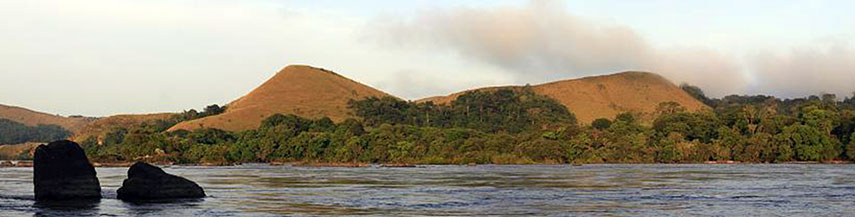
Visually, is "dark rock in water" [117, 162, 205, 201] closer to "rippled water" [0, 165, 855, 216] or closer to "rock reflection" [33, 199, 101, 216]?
"rippled water" [0, 165, 855, 216]

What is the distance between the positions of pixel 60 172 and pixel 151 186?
18.7 ft

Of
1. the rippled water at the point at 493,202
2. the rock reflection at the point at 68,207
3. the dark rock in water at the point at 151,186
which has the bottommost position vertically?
the rippled water at the point at 493,202

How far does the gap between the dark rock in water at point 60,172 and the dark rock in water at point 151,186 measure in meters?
2.76

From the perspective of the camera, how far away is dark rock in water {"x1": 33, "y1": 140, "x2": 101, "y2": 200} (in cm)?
6097

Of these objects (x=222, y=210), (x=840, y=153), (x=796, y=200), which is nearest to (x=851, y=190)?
(x=796, y=200)

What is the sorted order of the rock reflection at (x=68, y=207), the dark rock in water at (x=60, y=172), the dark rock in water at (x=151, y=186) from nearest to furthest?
the rock reflection at (x=68, y=207), the dark rock in water at (x=60, y=172), the dark rock in water at (x=151, y=186)

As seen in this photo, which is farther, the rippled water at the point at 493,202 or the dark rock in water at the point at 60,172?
the dark rock in water at the point at 60,172

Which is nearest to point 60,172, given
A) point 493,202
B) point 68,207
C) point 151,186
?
point 151,186

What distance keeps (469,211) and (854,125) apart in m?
160

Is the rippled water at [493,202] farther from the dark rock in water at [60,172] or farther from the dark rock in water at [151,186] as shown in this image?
the dark rock in water at [151,186]

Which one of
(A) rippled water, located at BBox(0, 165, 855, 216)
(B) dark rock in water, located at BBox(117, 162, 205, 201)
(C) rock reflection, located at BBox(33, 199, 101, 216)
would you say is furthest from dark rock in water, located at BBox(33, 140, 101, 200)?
(B) dark rock in water, located at BBox(117, 162, 205, 201)

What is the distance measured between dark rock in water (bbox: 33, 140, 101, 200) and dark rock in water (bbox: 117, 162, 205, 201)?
109 inches

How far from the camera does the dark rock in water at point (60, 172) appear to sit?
6097 centimetres

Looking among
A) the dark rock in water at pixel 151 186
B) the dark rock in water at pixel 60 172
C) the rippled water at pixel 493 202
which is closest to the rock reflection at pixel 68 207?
the rippled water at pixel 493 202
